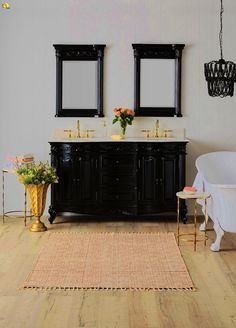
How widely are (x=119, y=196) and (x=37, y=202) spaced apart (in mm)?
1006

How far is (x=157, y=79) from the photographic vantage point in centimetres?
798

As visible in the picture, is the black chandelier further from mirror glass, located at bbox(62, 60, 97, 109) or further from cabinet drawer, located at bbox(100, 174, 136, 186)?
mirror glass, located at bbox(62, 60, 97, 109)

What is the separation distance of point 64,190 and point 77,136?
0.78 metres

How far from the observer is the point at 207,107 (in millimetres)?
8000

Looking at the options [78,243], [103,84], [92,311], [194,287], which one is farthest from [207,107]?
[92,311]

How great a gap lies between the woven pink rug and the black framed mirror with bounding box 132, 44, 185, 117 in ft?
5.71

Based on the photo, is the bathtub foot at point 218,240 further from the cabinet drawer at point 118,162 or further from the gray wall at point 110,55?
the gray wall at point 110,55

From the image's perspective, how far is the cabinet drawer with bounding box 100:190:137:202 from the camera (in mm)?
7613

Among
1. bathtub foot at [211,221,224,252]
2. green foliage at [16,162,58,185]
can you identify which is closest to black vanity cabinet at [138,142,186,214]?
green foliage at [16,162,58,185]

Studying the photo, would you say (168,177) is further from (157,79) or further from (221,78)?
(221,78)

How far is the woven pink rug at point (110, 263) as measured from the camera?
510 centimetres

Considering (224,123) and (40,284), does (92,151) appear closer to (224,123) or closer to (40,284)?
(224,123)

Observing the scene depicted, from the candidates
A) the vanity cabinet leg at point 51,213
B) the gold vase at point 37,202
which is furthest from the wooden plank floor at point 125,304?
the vanity cabinet leg at point 51,213

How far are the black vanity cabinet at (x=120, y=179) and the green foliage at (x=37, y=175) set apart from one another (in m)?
0.38
